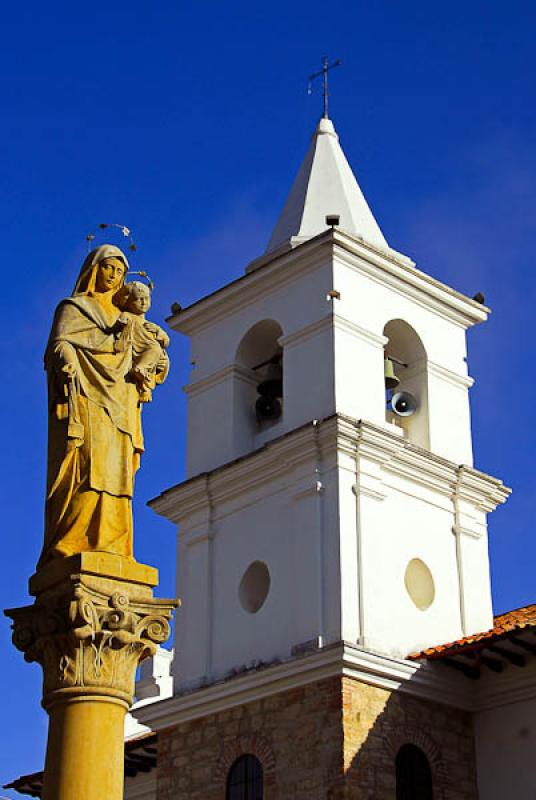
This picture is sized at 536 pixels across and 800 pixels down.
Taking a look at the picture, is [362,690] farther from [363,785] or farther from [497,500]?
[497,500]

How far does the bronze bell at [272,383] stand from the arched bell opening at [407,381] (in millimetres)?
1396

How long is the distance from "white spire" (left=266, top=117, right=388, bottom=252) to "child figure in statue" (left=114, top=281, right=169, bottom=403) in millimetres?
Answer: 11310

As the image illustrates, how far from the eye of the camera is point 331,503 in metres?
17.3

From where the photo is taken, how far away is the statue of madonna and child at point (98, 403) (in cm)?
777

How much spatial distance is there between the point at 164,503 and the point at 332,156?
5.67 m

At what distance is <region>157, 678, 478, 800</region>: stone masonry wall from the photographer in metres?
15.7

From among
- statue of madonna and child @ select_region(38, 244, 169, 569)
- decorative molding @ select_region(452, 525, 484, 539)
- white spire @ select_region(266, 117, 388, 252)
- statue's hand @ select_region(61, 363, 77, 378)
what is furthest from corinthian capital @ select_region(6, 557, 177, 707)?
white spire @ select_region(266, 117, 388, 252)

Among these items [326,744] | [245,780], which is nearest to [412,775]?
[326,744]

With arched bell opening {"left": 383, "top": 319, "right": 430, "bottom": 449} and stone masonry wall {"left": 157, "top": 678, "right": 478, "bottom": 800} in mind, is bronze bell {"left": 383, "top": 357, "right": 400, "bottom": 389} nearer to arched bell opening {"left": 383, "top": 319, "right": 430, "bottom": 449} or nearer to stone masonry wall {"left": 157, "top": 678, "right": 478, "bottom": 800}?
arched bell opening {"left": 383, "top": 319, "right": 430, "bottom": 449}

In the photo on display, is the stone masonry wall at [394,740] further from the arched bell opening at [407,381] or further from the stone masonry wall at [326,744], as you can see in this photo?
the arched bell opening at [407,381]

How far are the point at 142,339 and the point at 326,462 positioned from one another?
30.8 feet

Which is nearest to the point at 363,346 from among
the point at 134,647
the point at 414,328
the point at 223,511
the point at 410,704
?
the point at 414,328

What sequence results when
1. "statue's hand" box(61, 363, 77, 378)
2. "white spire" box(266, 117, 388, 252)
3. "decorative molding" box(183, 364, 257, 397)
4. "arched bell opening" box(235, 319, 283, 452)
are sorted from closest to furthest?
"statue's hand" box(61, 363, 77, 378)
"arched bell opening" box(235, 319, 283, 452)
"decorative molding" box(183, 364, 257, 397)
"white spire" box(266, 117, 388, 252)

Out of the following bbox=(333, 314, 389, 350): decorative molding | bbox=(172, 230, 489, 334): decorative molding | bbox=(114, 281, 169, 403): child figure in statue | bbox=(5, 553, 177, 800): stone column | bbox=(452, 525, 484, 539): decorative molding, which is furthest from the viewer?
bbox=(172, 230, 489, 334): decorative molding
